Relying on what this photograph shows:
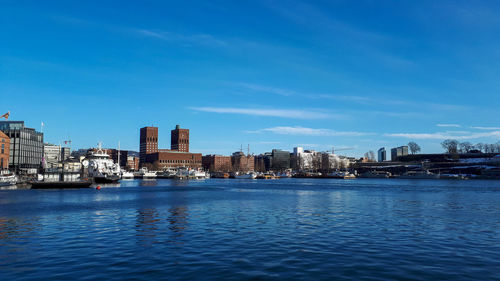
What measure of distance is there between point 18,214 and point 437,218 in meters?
45.3

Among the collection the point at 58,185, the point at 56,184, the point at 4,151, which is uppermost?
the point at 4,151

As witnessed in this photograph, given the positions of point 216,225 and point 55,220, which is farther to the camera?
point 55,220

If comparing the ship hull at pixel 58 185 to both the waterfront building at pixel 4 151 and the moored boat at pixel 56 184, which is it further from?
the waterfront building at pixel 4 151

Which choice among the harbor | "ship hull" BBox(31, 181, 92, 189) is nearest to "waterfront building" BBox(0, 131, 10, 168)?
"ship hull" BBox(31, 181, 92, 189)

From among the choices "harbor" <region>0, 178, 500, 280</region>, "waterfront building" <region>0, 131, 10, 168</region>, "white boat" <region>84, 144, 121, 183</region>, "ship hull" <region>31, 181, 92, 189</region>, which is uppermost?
"waterfront building" <region>0, 131, 10, 168</region>

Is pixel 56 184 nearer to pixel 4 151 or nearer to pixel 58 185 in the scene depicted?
pixel 58 185

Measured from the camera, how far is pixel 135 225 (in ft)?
110

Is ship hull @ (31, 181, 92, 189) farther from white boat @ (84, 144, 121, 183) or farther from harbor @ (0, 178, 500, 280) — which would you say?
harbor @ (0, 178, 500, 280)

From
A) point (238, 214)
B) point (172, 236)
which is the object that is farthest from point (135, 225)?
point (238, 214)

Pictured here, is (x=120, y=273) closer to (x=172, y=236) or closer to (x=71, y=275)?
(x=71, y=275)

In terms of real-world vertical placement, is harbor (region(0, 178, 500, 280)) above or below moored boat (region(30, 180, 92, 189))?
below

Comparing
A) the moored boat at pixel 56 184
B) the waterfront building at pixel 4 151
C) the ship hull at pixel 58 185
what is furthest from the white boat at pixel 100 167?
the waterfront building at pixel 4 151

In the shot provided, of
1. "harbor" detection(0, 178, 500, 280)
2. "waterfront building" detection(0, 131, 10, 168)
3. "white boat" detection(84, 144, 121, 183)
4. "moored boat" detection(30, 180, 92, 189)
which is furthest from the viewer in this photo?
"waterfront building" detection(0, 131, 10, 168)

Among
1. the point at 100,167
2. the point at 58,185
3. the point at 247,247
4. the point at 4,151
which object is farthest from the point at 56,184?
the point at 4,151
